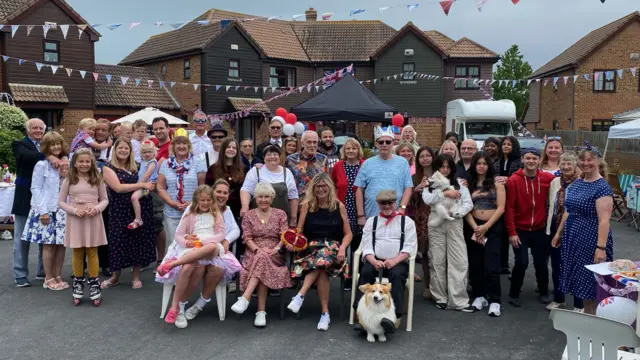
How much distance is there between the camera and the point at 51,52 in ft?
70.0

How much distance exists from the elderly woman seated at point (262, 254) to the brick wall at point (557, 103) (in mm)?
25683

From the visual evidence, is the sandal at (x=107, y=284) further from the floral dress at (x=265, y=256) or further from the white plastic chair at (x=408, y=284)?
the white plastic chair at (x=408, y=284)

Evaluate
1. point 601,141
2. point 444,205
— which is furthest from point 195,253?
point 601,141

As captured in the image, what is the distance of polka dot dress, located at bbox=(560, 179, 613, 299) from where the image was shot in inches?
174

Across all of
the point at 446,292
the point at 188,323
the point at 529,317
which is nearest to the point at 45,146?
the point at 188,323

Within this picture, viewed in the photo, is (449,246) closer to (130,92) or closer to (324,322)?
(324,322)

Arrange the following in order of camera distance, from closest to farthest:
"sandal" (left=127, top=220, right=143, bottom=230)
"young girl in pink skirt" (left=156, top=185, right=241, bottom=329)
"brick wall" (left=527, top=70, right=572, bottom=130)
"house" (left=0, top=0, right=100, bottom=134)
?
"young girl in pink skirt" (left=156, top=185, right=241, bottom=329), "sandal" (left=127, top=220, right=143, bottom=230), "house" (left=0, top=0, right=100, bottom=134), "brick wall" (left=527, top=70, right=572, bottom=130)

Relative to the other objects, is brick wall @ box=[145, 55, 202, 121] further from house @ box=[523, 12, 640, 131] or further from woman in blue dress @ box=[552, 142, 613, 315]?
woman in blue dress @ box=[552, 142, 613, 315]

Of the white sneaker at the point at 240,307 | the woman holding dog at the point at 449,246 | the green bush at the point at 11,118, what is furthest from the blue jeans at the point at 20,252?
the green bush at the point at 11,118

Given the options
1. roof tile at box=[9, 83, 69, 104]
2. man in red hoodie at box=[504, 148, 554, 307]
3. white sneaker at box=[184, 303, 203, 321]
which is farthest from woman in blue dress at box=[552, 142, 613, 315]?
roof tile at box=[9, 83, 69, 104]

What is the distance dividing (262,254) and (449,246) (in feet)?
6.10

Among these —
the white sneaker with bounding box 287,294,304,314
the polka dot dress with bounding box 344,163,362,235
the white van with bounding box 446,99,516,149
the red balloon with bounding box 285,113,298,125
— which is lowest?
the white sneaker with bounding box 287,294,304,314

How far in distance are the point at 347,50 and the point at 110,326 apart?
25222 mm

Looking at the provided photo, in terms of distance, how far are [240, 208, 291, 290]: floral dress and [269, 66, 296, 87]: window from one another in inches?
918
